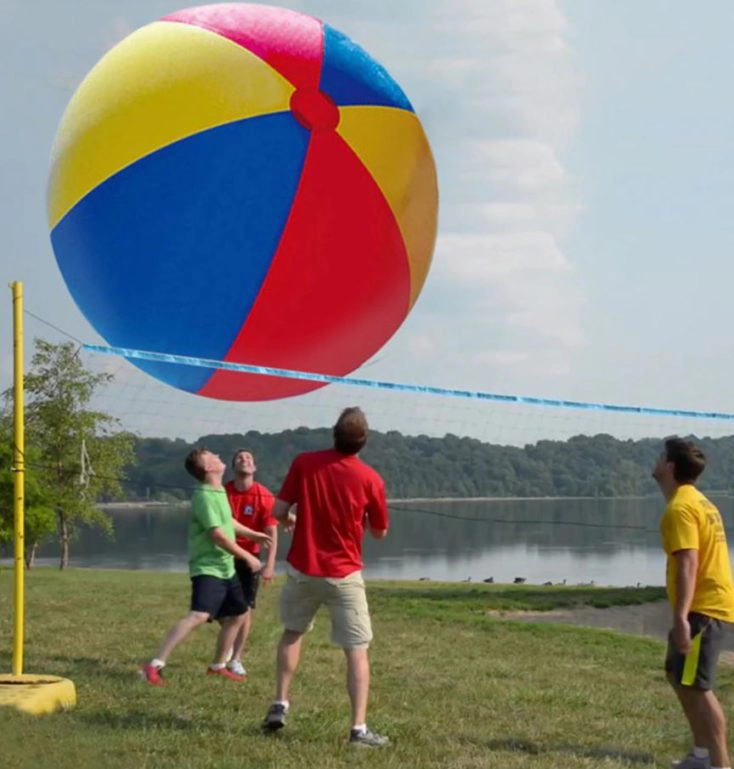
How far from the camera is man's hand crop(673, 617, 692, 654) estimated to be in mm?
4523

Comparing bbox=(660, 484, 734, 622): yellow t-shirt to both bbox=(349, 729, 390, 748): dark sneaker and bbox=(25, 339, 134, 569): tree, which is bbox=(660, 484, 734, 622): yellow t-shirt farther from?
bbox=(25, 339, 134, 569): tree

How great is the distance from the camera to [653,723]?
5750mm

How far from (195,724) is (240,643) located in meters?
1.67

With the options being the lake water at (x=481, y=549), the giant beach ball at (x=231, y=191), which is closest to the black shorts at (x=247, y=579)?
the giant beach ball at (x=231, y=191)

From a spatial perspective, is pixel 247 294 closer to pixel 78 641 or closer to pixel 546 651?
pixel 78 641

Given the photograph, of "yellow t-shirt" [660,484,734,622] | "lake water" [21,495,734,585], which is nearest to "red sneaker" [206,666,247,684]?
"yellow t-shirt" [660,484,734,622]

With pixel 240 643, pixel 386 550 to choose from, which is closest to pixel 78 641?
pixel 240 643

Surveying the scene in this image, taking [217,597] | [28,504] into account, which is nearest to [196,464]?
[217,597]

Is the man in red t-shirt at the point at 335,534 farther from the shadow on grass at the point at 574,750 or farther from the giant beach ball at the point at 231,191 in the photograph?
the giant beach ball at the point at 231,191

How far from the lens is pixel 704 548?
4.66 m

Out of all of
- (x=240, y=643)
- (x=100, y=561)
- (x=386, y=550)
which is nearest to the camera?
(x=240, y=643)

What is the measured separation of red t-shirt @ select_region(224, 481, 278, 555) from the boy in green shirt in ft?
1.30

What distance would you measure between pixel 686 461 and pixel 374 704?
2073 millimetres

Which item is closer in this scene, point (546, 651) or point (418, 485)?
point (546, 651)
